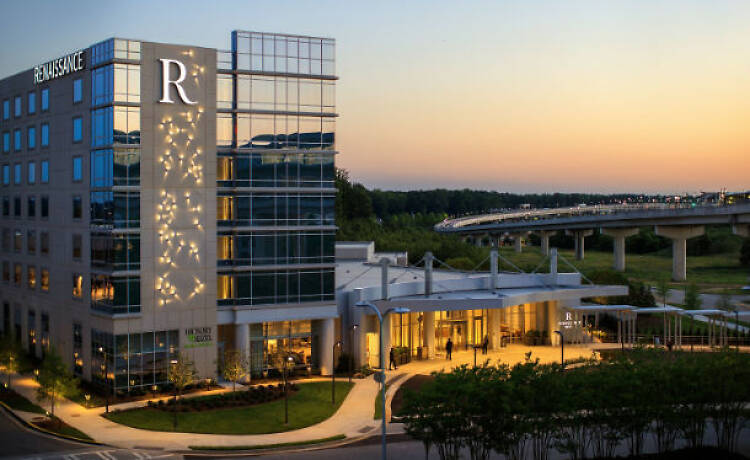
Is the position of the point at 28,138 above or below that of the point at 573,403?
above

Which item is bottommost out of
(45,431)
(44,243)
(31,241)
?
(45,431)

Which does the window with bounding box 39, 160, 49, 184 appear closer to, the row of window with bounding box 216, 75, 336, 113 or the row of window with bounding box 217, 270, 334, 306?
the row of window with bounding box 216, 75, 336, 113

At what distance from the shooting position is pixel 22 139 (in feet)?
231

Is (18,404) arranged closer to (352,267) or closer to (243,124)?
(243,124)

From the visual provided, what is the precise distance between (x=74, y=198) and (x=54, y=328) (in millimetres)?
10682

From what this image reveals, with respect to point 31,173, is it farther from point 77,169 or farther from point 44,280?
point 77,169

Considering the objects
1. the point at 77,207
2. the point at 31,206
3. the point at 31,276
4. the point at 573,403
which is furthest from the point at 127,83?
the point at 573,403

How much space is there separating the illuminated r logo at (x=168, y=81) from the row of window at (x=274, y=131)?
3246 millimetres

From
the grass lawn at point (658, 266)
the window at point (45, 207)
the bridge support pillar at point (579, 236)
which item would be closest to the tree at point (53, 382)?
the window at point (45, 207)

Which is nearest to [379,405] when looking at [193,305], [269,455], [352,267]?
[269,455]

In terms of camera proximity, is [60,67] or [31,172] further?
[31,172]

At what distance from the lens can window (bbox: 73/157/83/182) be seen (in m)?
59.4

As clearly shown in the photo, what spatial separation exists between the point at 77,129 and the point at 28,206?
13380 millimetres

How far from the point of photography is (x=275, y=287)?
6034cm
